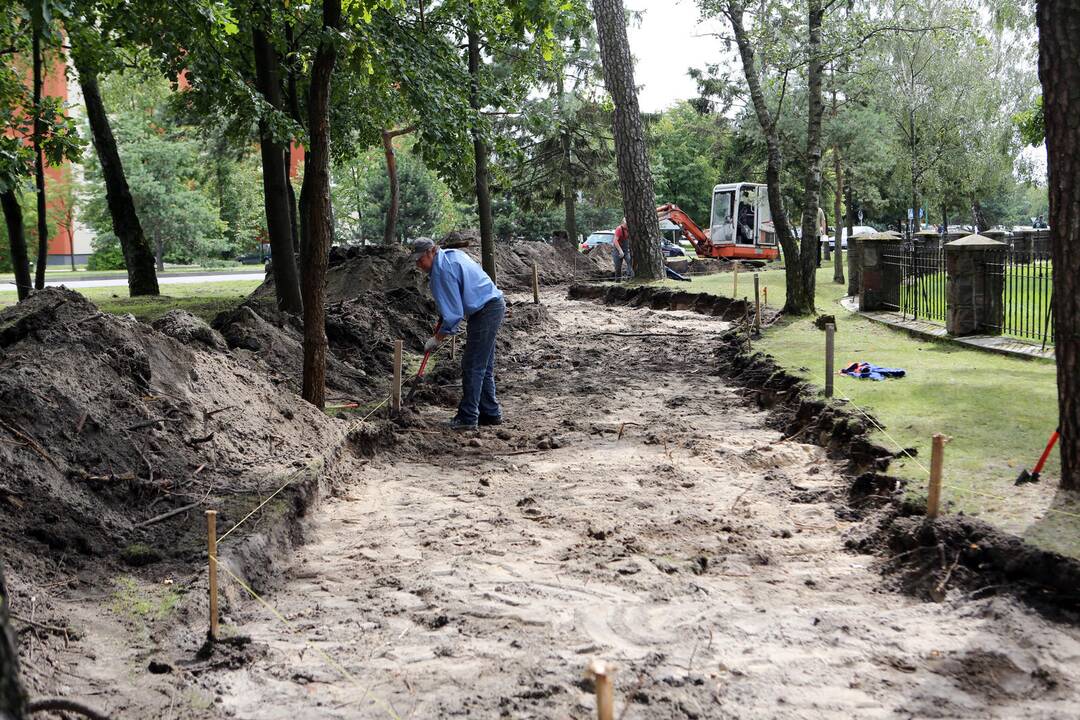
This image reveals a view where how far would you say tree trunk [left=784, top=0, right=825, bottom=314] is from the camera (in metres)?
15.1

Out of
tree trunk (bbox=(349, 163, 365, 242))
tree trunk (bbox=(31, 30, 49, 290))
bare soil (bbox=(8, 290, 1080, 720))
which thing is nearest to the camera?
bare soil (bbox=(8, 290, 1080, 720))

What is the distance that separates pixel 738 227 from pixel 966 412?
2886cm

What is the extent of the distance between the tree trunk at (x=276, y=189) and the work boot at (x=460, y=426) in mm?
5830

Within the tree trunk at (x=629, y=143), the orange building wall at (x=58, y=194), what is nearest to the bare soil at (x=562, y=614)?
the tree trunk at (x=629, y=143)

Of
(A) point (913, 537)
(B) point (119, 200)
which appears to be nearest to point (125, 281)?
(B) point (119, 200)

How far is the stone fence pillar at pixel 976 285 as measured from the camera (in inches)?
491

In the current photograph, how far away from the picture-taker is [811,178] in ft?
52.5

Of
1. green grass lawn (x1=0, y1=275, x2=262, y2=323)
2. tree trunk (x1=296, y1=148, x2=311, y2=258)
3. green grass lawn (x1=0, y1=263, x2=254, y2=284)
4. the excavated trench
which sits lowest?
the excavated trench

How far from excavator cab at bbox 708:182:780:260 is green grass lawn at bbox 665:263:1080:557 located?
72.8ft

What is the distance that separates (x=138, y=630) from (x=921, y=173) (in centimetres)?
3252

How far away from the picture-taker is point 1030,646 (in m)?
4.27

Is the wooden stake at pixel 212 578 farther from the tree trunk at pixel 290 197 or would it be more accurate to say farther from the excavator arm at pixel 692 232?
the excavator arm at pixel 692 232

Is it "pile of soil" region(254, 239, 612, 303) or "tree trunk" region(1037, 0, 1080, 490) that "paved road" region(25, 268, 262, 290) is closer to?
"pile of soil" region(254, 239, 612, 303)

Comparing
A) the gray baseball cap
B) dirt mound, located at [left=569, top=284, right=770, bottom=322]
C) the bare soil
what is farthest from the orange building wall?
the bare soil
